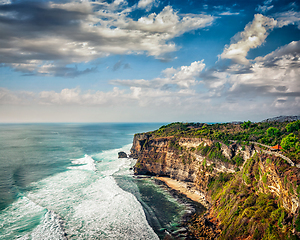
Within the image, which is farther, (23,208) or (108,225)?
(23,208)

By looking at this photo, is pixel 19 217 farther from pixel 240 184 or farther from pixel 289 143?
pixel 289 143

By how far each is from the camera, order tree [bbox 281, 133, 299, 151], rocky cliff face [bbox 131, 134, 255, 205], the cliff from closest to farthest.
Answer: the cliff, tree [bbox 281, 133, 299, 151], rocky cliff face [bbox 131, 134, 255, 205]

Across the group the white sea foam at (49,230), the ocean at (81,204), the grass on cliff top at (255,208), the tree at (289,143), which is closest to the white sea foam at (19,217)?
the ocean at (81,204)

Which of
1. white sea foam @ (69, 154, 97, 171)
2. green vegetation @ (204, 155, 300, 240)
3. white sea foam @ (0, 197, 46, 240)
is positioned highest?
green vegetation @ (204, 155, 300, 240)

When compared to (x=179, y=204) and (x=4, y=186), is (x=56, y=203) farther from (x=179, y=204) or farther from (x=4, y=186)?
(x=179, y=204)

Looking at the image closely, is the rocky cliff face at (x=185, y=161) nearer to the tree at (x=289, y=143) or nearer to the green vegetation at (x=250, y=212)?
the tree at (x=289, y=143)

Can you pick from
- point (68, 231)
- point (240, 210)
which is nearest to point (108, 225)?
point (68, 231)

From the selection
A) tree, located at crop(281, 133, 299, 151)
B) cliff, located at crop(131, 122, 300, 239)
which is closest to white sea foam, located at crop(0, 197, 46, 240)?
cliff, located at crop(131, 122, 300, 239)

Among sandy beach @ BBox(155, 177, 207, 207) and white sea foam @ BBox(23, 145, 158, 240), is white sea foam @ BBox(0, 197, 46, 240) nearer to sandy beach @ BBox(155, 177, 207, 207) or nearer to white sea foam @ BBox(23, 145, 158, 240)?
white sea foam @ BBox(23, 145, 158, 240)
